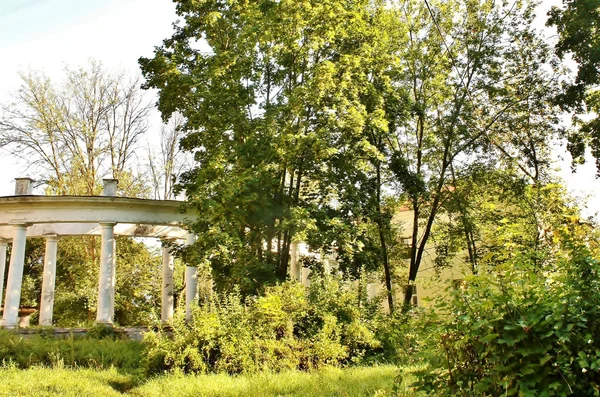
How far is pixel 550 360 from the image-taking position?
10.5 ft

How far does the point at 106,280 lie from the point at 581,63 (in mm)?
17351

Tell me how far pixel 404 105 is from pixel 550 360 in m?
16.1

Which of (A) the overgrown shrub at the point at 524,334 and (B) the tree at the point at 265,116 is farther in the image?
(B) the tree at the point at 265,116

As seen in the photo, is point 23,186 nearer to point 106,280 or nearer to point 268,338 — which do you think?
point 106,280

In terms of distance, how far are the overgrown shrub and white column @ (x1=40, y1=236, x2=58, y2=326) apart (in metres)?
19.0

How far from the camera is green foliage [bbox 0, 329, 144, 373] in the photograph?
36.6 feet

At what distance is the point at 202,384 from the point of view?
7.77 metres

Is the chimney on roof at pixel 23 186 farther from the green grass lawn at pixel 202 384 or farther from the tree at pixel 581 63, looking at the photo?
the tree at pixel 581 63

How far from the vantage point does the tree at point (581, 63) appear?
14.9 metres

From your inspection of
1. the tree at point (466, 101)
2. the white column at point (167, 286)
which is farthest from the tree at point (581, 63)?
the white column at point (167, 286)

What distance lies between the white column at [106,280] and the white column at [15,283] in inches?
111

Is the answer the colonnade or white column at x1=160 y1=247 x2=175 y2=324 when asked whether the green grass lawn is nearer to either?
the colonnade

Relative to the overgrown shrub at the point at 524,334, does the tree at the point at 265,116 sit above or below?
above

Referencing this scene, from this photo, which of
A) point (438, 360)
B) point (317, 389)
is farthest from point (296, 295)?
point (438, 360)
